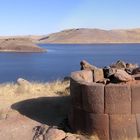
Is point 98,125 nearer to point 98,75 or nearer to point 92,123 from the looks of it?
point 92,123

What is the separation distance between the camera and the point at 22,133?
1126 cm

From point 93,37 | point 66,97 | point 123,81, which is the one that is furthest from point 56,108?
point 93,37

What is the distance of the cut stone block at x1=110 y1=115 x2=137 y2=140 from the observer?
33.0 ft

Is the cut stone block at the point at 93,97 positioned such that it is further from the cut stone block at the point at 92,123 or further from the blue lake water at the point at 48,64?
the blue lake water at the point at 48,64

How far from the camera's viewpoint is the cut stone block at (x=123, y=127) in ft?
33.0

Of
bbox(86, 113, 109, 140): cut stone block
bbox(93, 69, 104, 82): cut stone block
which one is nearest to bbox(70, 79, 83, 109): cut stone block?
bbox(86, 113, 109, 140): cut stone block

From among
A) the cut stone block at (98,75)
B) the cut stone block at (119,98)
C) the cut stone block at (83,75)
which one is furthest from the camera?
the cut stone block at (98,75)

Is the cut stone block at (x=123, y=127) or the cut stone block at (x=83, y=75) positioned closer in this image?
the cut stone block at (x=123, y=127)

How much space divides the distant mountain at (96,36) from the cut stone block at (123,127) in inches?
6125

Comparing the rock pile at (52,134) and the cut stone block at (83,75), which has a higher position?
the cut stone block at (83,75)

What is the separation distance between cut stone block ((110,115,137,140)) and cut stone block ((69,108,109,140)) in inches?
6.8

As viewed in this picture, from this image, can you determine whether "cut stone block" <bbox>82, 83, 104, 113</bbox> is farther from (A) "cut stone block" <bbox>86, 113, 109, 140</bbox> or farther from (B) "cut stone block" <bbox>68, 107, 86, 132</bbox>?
(B) "cut stone block" <bbox>68, 107, 86, 132</bbox>

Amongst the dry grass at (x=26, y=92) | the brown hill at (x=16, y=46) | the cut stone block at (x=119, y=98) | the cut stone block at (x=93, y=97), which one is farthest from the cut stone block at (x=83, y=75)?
the brown hill at (x=16, y=46)

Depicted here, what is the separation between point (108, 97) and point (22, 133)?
105 inches
